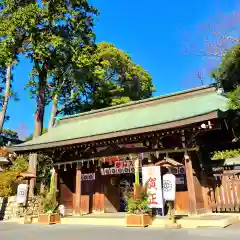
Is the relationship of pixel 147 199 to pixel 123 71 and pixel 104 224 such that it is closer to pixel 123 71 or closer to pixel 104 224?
pixel 104 224

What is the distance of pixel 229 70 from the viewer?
1120 centimetres

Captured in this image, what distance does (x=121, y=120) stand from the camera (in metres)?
13.6

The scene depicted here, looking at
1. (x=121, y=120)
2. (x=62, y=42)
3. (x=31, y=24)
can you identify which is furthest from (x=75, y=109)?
(x=121, y=120)

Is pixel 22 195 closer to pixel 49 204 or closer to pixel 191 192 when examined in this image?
pixel 49 204

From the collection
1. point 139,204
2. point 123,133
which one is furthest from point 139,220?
point 123,133

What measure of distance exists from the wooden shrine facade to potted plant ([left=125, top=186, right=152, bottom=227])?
1.52m

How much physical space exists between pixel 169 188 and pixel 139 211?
1.30m

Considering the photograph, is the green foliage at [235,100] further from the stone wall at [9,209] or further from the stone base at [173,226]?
the stone wall at [9,209]

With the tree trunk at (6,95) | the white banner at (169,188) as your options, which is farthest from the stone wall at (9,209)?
the white banner at (169,188)

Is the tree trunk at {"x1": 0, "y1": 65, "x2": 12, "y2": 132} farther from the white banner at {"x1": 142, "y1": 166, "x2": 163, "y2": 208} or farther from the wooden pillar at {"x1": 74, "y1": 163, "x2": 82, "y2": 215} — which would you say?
the white banner at {"x1": 142, "y1": 166, "x2": 163, "y2": 208}

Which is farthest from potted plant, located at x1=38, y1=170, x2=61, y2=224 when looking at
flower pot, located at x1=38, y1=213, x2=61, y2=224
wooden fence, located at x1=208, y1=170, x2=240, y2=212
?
wooden fence, located at x1=208, y1=170, x2=240, y2=212

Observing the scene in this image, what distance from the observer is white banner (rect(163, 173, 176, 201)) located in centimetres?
923

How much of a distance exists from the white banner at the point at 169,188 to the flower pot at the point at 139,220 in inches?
37.4

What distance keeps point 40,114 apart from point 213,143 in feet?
43.7
